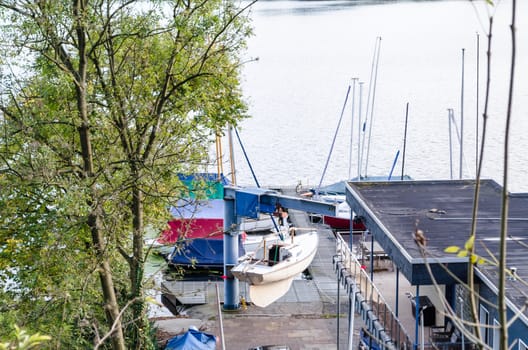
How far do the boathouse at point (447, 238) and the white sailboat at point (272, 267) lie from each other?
3.78m

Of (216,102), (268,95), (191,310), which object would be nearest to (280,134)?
(268,95)

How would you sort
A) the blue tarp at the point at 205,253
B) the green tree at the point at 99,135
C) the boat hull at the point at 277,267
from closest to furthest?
the green tree at the point at 99,135 < the boat hull at the point at 277,267 < the blue tarp at the point at 205,253

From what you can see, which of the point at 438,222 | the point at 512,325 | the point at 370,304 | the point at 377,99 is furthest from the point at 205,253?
the point at 377,99

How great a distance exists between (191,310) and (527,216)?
1259 centimetres

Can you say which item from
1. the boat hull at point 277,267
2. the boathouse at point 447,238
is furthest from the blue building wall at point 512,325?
the boat hull at point 277,267

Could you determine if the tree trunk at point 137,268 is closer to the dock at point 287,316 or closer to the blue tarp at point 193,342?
the blue tarp at point 193,342

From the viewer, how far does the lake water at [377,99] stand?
48.5 meters

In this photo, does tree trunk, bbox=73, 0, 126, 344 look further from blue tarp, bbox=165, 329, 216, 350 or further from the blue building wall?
the blue building wall

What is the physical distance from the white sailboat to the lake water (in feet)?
13.5

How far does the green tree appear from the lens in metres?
15.7

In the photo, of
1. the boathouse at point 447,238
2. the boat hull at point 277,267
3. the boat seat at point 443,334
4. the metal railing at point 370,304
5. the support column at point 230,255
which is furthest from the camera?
the support column at point 230,255

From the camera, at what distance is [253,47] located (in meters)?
105

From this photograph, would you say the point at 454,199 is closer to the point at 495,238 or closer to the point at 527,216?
the point at 527,216

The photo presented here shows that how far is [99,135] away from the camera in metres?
18.3
